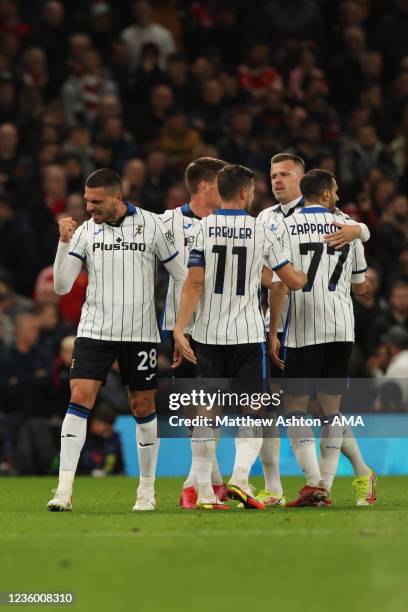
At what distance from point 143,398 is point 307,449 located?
3.80 feet

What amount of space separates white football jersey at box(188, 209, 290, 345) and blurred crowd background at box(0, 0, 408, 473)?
229 inches

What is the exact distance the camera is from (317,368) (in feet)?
33.6

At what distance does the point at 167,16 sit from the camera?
21797 mm

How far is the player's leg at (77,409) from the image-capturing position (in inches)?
380

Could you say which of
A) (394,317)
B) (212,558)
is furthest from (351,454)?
(394,317)

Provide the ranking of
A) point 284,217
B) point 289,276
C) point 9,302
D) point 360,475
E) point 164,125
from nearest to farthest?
point 289,276, point 360,475, point 284,217, point 9,302, point 164,125

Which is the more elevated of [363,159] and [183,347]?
[363,159]

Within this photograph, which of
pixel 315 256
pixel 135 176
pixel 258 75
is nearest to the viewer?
pixel 315 256

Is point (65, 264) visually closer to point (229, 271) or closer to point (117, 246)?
point (117, 246)

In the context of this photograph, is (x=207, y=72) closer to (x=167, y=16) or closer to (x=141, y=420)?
(x=167, y=16)

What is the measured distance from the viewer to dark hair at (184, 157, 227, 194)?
34.9ft

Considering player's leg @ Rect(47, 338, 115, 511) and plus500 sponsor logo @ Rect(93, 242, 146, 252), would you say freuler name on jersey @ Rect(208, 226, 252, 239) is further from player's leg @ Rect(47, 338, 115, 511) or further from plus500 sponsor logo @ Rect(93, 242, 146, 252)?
player's leg @ Rect(47, 338, 115, 511)

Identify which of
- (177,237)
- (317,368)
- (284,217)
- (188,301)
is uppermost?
(284,217)

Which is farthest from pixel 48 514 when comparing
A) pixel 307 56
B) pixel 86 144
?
Answer: pixel 307 56
